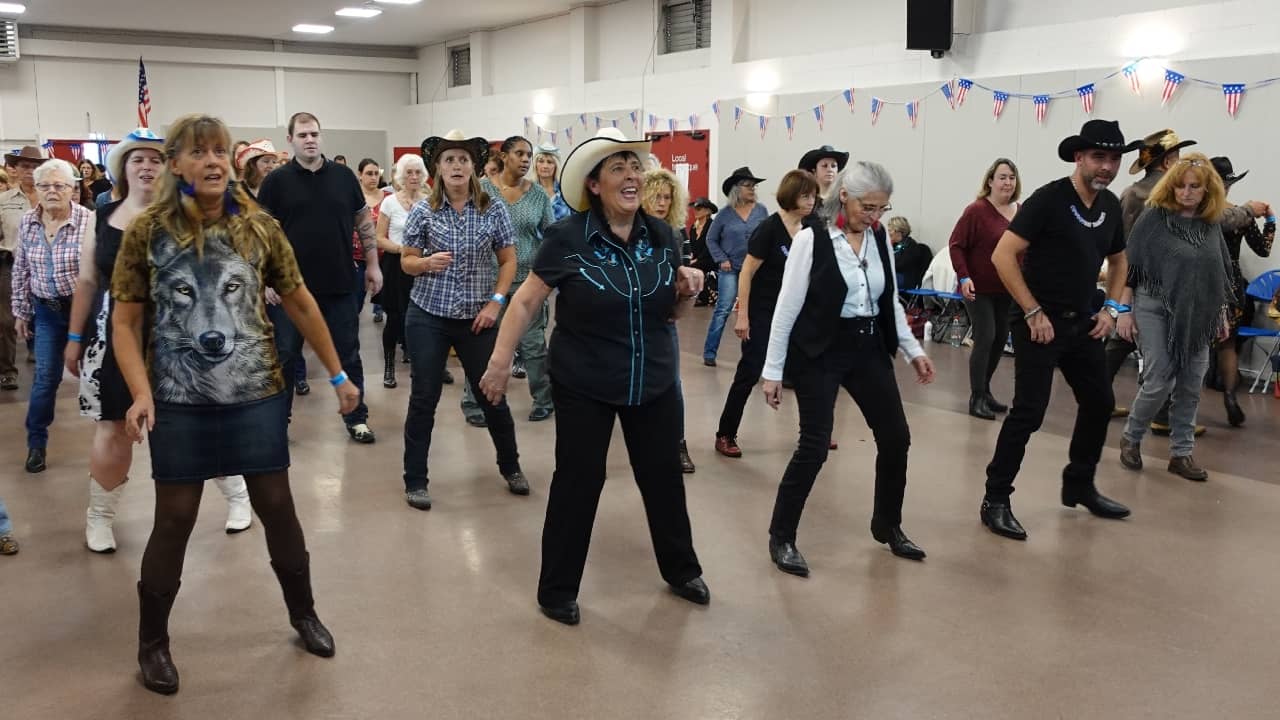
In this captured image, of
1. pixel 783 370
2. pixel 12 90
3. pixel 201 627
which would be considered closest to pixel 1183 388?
pixel 783 370

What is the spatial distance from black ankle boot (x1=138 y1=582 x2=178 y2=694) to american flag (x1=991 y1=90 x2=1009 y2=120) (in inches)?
351

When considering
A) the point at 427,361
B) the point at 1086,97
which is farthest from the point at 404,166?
the point at 1086,97

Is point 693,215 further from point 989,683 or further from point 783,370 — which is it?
point 989,683

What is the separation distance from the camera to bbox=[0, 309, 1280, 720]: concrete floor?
2.93 meters

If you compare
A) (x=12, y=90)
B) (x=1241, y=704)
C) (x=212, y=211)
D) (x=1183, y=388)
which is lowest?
(x=1241, y=704)

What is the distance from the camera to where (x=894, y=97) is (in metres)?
11.1

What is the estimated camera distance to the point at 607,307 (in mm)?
3199

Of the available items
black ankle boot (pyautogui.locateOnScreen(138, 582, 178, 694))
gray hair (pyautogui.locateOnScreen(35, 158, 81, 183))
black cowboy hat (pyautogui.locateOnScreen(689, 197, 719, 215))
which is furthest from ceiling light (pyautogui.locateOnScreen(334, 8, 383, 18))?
black ankle boot (pyautogui.locateOnScreen(138, 582, 178, 694))

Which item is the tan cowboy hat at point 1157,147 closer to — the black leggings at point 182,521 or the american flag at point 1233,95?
the american flag at point 1233,95

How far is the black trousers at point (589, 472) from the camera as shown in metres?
3.32

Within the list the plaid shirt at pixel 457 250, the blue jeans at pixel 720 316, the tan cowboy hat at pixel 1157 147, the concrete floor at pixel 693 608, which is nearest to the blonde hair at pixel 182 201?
the concrete floor at pixel 693 608

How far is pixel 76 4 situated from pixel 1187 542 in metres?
17.6

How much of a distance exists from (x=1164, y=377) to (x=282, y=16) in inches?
646

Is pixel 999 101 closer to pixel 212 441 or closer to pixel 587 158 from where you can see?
pixel 587 158
